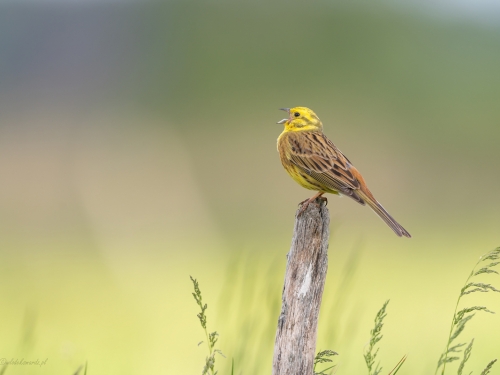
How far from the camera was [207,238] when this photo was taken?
1917 centimetres

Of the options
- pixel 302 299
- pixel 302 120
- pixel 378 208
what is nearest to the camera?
pixel 302 299

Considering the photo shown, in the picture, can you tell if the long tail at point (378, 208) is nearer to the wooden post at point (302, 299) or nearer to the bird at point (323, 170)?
the bird at point (323, 170)

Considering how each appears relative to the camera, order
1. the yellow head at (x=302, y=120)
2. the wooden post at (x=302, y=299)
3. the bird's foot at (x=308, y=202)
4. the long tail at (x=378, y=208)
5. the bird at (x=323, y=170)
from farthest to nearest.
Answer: the yellow head at (x=302, y=120)
the bird at (x=323, y=170)
the long tail at (x=378, y=208)
the bird's foot at (x=308, y=202)
the wooden post at (x=302, y=299)

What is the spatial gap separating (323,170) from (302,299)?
2.28m

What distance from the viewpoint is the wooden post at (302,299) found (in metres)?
3.71

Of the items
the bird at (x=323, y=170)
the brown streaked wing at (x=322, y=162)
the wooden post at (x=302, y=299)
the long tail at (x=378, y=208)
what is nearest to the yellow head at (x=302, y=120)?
the bird at (x=323, y=170)

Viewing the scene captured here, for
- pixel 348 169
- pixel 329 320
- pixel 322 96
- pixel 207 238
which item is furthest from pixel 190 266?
pixel 322 96

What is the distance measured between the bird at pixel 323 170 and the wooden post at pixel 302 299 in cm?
133

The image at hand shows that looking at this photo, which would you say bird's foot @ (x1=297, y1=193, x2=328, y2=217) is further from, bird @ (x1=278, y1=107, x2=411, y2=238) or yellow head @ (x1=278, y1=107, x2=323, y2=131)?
yellow head @ (x1=278, y1=107, x2=323, y2=131)

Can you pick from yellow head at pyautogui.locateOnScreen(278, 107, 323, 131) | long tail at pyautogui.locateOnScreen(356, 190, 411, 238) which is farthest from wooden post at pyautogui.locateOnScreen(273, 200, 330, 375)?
yellow head at pyautogui.locateOnScreen(278, 107, 323, 131)

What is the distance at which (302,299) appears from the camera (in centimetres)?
380

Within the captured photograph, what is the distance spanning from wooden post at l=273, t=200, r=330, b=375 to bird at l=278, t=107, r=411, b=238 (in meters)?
1.33

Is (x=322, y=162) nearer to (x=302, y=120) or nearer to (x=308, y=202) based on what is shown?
(x=302, y=120)

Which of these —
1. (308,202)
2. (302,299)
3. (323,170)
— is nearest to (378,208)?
(323,170)
